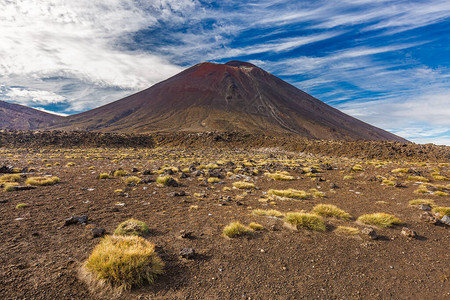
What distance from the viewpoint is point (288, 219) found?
6.07 meters

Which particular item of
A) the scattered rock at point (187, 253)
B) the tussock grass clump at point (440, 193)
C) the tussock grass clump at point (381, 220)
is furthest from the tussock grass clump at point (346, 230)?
the tussock grass clump at point (440, 193)

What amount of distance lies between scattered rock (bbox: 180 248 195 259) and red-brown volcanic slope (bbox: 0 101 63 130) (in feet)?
592

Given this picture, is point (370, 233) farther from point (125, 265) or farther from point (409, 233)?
point (125, 265)

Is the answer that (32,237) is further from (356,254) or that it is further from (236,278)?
(356,254)

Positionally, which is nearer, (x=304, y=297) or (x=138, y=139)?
(x=304, y=297)

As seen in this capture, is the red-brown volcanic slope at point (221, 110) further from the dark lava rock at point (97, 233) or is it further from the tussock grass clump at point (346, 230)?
the tussock grass clump at point (346, 230)

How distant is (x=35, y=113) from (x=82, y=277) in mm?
245636

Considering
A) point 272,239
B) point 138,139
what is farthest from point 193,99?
point 272,239

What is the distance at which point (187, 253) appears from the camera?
423cm

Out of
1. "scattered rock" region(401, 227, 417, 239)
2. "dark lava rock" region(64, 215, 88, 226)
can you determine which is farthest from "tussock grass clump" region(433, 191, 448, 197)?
Answer: "dark lava rock" region(64, 215, 88, 226)

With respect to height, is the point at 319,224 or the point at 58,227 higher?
the point at 319,224

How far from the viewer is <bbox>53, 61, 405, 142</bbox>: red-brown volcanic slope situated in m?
95.7

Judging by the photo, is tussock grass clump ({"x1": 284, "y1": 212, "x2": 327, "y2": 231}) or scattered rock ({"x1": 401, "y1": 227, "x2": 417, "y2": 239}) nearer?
scattered rock ({"x1": 401, "y1": 227, "x2": 417, "y2": 239})

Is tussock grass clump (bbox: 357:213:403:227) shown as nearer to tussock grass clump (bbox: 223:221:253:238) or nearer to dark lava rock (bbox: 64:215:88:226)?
tussock grass clump (bbox: 223:221:253:238)
